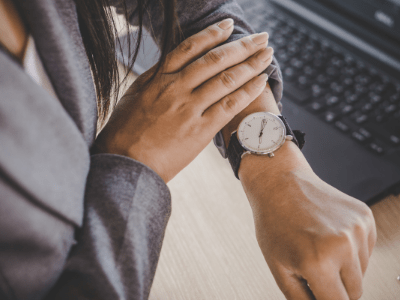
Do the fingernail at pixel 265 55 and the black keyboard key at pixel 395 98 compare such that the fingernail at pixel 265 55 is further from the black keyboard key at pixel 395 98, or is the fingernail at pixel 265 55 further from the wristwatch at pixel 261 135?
the black keyboard key at pixel 395 98

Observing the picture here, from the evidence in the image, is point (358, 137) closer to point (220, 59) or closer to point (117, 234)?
point (220, 59)

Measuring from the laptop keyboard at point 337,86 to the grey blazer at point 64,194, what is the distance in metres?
0.38

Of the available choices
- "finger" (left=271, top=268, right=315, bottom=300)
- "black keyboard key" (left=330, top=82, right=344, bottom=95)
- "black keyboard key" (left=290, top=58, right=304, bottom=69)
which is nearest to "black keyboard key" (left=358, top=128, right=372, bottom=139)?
"black keyboard key" (left=330, top=82, right=344, bottom=95)

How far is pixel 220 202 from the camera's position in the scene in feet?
1.64

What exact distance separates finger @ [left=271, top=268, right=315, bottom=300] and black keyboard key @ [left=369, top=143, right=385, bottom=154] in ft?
0.94

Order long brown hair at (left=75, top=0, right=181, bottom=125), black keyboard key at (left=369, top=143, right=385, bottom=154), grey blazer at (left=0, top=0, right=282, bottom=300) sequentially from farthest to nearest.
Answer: black keyboard key at (left=369, top=143, right=385, bottom=154) < long brown hair at (left=75, top=0, right=181, bottom=125) < grey blazer at (left=0, top=0, right=282, bottom=300)

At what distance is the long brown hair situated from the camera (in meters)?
0.40

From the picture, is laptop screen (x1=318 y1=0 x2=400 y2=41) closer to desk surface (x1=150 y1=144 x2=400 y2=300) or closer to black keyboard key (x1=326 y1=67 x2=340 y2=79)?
black keyboard key (x1=326 y1=67 x2=340 y2=79)

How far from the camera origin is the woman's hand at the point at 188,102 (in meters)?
0.42

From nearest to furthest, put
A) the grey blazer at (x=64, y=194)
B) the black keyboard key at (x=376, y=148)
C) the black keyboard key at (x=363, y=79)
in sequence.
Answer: the grey blazer at (x=64, y=194), the black keyboard key at (x=376, y=148), the black keyboard key at (x=363, y=79)

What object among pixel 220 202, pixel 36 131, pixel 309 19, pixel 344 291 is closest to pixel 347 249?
pixel 344 291

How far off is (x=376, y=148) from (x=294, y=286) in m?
0.30

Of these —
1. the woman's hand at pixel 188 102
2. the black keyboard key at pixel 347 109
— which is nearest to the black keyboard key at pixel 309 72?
the black keyboard key at pixel 347 109

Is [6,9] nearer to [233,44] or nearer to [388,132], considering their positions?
[233,44]
